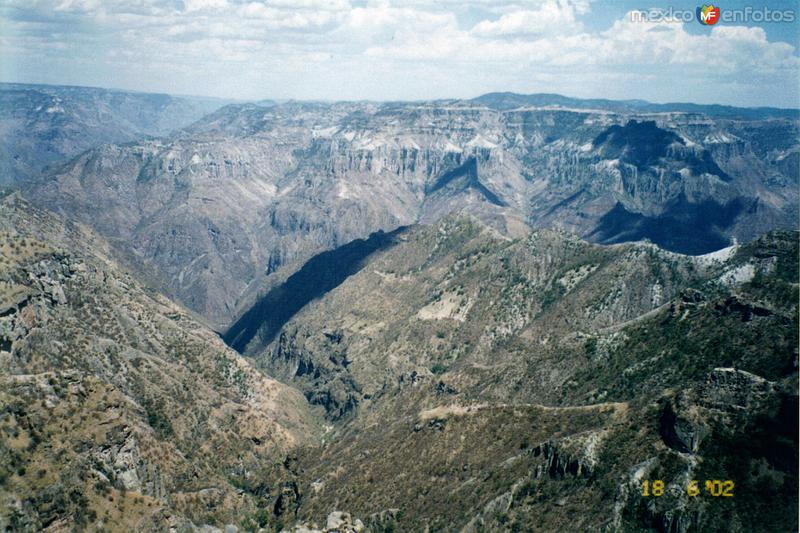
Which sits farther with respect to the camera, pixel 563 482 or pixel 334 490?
pixel 334 490

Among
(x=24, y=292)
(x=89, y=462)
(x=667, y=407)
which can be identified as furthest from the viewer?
(x=24, y=292)

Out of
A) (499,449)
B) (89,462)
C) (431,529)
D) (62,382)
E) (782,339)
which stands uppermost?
(782,339)

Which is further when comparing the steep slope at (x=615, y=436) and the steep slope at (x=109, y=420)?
the steep slope at (x=109, y=420)

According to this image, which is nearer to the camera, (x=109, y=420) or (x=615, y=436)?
(x=615, y=436)

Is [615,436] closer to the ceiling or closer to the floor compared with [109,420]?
closer to the ceiling

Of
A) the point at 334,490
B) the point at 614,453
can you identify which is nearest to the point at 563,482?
the point at 614,453

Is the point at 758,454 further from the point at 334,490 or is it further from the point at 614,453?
the point at 334,490

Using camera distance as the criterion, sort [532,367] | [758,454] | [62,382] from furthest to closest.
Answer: [532,367] → [62,382] → [758,454]

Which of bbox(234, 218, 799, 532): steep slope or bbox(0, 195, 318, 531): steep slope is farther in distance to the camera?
bbox(0, 195, 318, 531): steep slope
